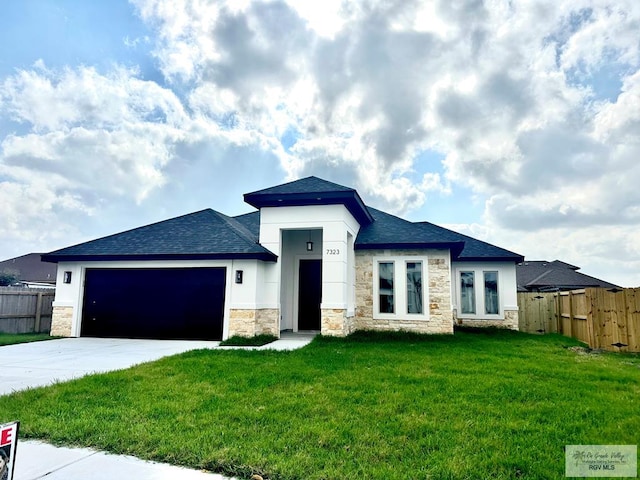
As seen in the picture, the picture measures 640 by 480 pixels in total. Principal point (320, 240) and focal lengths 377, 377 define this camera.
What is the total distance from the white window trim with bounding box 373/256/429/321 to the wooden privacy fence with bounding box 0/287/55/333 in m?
11.6

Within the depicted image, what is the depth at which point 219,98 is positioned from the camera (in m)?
14.2

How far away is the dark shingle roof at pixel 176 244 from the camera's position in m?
10.8

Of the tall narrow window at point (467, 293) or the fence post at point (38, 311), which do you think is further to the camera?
the tall narrow window at point (467, 293)

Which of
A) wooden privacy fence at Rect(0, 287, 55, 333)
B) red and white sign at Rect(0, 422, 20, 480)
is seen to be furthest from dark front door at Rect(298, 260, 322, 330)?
red and white sign at Rect(0, 422, 20, 480)

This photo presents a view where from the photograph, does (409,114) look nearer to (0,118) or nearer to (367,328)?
(367,328)

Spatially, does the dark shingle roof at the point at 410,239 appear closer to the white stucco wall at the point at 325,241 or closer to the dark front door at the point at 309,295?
the white stucco wall at the point at 325,241

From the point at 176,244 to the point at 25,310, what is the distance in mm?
6177

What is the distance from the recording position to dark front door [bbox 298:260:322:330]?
42.6 ft

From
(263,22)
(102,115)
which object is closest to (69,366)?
(102,115)

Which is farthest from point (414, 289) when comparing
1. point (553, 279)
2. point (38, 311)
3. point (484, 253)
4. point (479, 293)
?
point (553, 279)

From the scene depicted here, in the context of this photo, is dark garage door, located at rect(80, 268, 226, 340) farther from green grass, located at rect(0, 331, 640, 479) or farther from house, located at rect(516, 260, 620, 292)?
house, located at rect(516, 260, 620, 292)

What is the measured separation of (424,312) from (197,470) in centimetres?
1016

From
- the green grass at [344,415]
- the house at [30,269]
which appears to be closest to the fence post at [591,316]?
the green grass at [344,415]

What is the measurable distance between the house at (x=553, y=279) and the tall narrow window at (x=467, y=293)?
1078 cm
